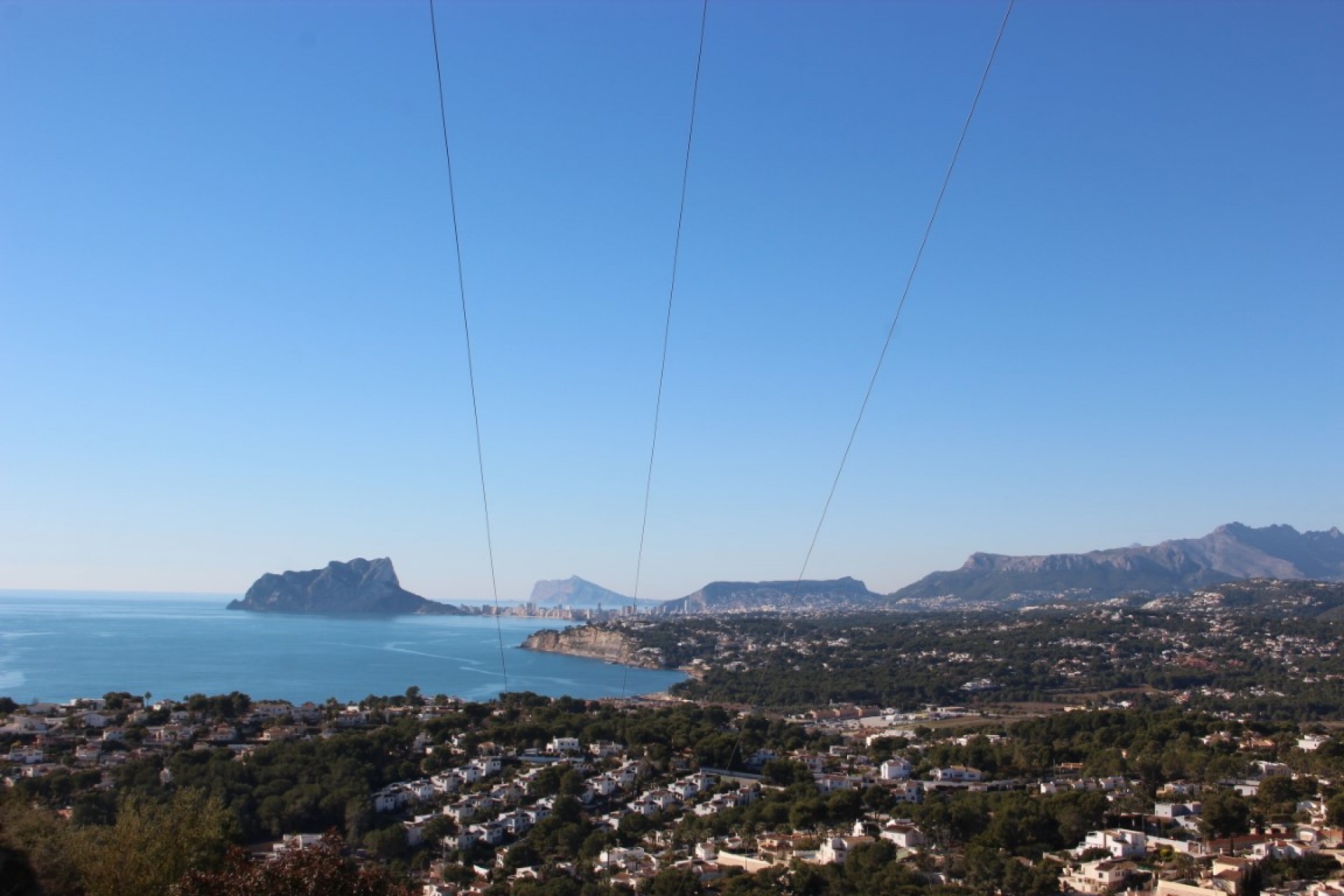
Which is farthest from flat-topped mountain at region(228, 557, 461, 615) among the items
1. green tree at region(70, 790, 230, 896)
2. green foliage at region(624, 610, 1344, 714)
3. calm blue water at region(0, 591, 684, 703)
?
green tree at region(70, 790, 230, 896)

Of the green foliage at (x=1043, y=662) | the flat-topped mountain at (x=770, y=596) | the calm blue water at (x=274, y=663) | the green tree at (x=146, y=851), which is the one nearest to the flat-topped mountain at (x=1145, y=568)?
the flat-topped mountain at (x=770, y=596)

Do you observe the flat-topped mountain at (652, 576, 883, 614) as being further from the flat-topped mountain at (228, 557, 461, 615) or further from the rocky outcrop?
the rocky outcrop

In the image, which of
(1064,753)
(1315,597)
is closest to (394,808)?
(1064,753)

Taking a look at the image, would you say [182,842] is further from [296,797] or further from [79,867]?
[296,797]

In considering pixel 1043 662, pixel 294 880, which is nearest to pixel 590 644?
pixel 1043 662

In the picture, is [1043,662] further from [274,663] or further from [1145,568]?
[1145,568]
